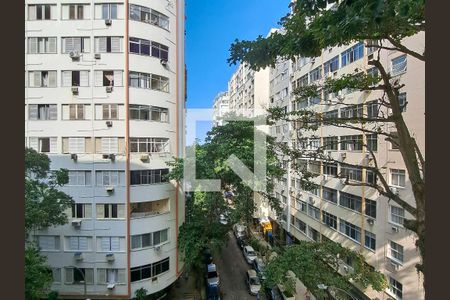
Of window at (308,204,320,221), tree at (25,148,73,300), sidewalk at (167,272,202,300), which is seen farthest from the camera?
window at (308,204,320,221)

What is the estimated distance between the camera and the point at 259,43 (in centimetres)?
284

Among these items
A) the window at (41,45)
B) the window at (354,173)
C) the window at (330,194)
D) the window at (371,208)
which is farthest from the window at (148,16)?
the window at (371,208)

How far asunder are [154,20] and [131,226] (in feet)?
19.0

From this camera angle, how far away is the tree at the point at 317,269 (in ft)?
14.5

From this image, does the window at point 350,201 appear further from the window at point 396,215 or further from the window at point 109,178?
the window at point 109,178

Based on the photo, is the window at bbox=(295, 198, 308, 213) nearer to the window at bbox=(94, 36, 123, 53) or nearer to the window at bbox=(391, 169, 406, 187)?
the window at bbox=(391, 169, 406, 187)

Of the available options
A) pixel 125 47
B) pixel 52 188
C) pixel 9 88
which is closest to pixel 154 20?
pixel 125 47

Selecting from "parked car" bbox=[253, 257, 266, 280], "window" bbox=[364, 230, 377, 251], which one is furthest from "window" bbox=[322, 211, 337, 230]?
"parked car" bbox=[253, 257, 266, 280]

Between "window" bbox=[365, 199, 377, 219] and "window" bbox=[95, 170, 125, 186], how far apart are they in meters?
6.65

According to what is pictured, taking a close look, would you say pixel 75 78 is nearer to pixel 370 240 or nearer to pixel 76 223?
pixel 76 223

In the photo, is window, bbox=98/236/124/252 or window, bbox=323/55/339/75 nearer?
window, bbox=98/236/124/252

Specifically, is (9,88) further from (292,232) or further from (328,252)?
(292,232)

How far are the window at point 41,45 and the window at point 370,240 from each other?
975 cm

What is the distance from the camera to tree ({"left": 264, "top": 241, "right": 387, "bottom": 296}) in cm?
442
